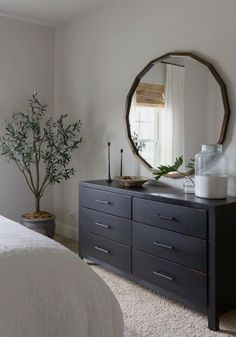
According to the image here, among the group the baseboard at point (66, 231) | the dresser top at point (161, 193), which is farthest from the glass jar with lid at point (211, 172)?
the baseboard at point (66, 231)

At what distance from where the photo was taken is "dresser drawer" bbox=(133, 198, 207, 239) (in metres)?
2.20

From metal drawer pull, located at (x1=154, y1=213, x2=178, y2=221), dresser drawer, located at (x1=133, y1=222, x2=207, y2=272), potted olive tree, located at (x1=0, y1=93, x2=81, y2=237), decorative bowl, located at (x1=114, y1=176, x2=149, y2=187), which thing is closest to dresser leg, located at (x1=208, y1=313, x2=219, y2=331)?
dresser drawer, located at (x1=133, y1=222, x2=207, y2=272)

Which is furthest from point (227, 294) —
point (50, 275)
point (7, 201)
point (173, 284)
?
point (7, 201)

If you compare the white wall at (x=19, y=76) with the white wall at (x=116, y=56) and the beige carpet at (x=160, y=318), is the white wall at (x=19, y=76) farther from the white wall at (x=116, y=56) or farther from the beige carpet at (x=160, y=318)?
the beige carpet at (x=160, y=318)

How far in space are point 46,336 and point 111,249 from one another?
160cm

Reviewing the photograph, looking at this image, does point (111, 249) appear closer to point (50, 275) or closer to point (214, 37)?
point (50, 275)

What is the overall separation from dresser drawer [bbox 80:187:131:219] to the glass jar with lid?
1.90ft

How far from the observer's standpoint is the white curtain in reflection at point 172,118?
9.44 ft

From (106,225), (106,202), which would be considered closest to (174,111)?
(106,202)

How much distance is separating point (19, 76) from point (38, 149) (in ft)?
3.05

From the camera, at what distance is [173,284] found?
2393mm

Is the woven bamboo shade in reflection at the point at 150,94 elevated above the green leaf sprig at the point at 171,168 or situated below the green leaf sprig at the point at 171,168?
above

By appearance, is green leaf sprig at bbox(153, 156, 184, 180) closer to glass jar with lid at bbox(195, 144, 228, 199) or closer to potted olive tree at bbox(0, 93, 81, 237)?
glass jar with lid at bbox(195, 144, 228, 199)

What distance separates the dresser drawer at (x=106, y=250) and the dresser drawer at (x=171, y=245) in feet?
0.55
